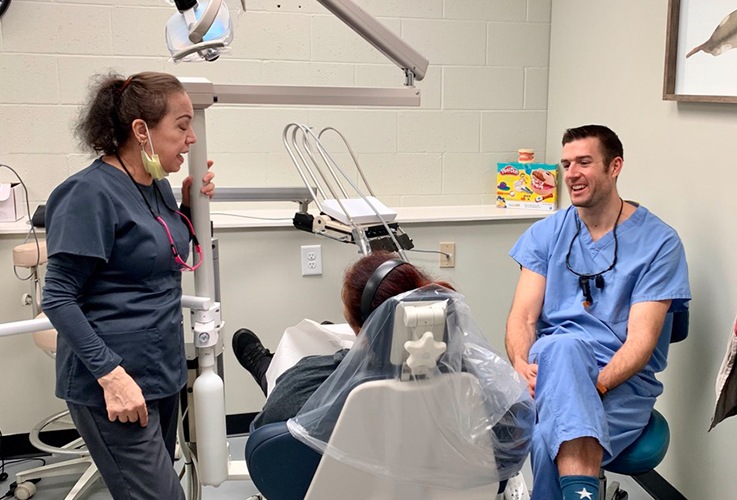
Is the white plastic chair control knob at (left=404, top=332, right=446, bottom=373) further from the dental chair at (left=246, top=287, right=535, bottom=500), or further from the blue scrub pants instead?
the blue scrub pants

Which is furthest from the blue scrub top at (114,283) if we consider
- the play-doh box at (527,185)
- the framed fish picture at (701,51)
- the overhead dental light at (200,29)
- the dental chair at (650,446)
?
the play-doh box at (527,185)

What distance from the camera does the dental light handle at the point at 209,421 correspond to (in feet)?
5.68

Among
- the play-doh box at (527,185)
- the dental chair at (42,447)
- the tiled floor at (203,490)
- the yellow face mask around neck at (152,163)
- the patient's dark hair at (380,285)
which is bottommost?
the tiled floor at (203,490)

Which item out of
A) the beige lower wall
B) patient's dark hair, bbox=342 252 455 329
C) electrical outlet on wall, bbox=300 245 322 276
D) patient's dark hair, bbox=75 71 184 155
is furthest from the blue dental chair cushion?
electrical outlet on wall, bbox=300 245 322 276

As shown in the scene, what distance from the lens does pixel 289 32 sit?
2803 mm

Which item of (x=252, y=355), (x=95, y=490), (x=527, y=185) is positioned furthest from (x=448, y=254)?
(x=95, y=490)

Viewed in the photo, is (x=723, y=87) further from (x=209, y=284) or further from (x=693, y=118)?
(x=209, y=284)

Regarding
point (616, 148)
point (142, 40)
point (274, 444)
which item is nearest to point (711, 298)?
point (616, 148)

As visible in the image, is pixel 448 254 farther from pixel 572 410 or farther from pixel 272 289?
pixel 572 410

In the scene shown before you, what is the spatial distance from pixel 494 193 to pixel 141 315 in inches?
75.4

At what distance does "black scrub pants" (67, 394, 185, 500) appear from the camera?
1.53 m

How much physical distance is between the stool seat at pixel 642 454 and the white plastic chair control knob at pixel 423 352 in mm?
869

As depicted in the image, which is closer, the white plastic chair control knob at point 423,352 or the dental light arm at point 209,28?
the white plastic chair control knob at point 423,352

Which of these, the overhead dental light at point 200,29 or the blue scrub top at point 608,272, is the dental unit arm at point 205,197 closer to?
the overhead dental light at point 200,29
